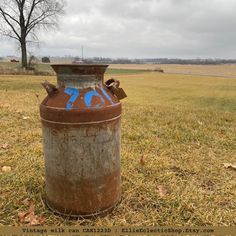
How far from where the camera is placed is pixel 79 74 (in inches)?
91.4

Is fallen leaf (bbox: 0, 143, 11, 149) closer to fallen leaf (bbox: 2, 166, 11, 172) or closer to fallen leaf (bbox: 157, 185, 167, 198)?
fallen leaf (bbox: 2, 166, 11, 172)

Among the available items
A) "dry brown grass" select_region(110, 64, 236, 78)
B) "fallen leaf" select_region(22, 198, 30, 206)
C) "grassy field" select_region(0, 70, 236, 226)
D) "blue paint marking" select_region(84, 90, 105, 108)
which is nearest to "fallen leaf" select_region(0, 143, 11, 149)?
"grassy field" select_region(0, 70, 236, 226)

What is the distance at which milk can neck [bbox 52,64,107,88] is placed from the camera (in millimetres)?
2307

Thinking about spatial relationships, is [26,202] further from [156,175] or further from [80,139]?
[156,175]

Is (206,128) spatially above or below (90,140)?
below

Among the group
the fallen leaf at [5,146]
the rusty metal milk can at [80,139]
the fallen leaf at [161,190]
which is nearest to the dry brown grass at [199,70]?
the fallen leaf at [5,146]

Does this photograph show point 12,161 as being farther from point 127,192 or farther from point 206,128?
point 206,128

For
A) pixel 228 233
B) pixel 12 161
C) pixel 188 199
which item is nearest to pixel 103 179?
pixel 188 199

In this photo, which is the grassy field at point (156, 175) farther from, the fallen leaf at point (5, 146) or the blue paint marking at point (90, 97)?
the blue paint marking at point (90, 97)

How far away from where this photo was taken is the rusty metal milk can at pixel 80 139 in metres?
2.28

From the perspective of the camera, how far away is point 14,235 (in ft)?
7.55

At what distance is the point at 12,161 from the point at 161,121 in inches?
146

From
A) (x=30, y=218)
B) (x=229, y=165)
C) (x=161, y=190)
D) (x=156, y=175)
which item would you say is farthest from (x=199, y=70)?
(x=30, y=218)

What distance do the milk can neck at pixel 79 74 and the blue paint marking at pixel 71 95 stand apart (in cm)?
4
